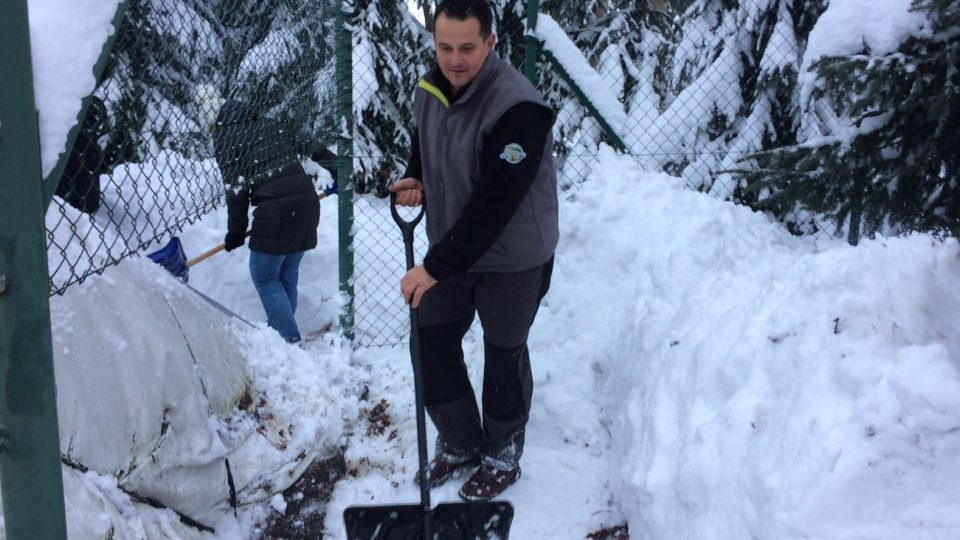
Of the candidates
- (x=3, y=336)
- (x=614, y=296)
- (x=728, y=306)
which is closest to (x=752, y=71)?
(x=614, y=296)

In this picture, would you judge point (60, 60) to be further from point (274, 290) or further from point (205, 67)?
point (274, 290)

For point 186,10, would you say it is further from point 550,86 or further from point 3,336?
point 550,86

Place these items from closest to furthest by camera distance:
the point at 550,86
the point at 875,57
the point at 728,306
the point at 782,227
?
the point at 875,57
the point at 728,306
the point at 782,227
the point at 550,86

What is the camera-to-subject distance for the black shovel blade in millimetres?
2770

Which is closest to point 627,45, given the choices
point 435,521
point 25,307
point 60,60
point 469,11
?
point 469,11

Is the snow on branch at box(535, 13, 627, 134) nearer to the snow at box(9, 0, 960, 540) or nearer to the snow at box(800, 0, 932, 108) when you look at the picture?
the snow at box(9, 0, 960, 540)

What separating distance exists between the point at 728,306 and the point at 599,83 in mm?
1696

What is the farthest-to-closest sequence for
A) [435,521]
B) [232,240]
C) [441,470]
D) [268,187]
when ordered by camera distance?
1. [232,240]
2. [268,187]
3. [441,470]
4. [435,521]

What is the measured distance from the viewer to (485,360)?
10.0 ft

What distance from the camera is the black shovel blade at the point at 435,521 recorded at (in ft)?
9.09

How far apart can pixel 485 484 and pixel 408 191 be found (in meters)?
1.24

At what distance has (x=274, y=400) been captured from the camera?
3305 mm

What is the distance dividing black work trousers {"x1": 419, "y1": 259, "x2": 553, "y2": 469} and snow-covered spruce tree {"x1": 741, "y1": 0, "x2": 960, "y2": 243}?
Result: 100 centimetres

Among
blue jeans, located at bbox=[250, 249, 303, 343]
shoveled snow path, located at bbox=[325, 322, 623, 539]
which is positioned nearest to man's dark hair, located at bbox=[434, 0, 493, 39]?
shoveled snow path, located at bbox=[325, 322, 623, 539]
